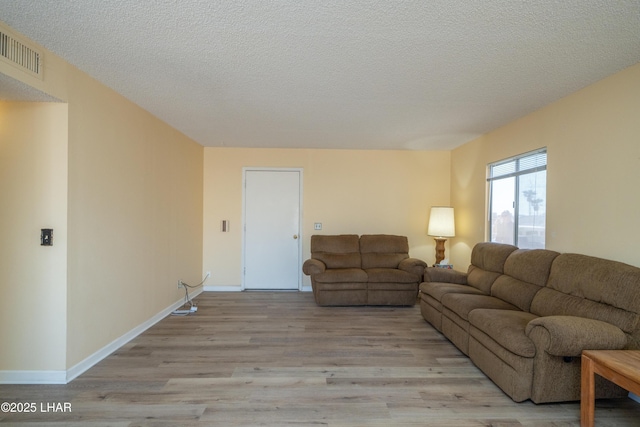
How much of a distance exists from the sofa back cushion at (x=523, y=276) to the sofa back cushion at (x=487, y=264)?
10cm

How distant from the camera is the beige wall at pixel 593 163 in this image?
218 centimetres

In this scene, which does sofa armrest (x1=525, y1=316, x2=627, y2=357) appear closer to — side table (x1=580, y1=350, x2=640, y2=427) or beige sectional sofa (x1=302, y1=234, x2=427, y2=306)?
side table (x1=580, y1=350, x2=640, y2=427)

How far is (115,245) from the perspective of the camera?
2746mm

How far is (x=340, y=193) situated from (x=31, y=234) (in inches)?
151

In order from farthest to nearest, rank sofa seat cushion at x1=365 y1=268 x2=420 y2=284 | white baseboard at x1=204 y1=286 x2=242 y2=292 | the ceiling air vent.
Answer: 1. white baseboard at x1=204 y1=286 x2=242 y2=292
2. sofa seat cushion at x1=365 y1=268 x2=420 y2=284
3. the ceiling air vent

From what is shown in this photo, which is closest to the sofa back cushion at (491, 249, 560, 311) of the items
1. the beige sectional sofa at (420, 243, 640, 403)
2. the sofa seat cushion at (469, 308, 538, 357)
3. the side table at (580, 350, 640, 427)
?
the beige sectional sofa at (420, 243, 640, 403)

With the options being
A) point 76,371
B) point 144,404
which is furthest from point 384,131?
point 76,371

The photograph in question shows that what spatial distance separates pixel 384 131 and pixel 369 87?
141 cm

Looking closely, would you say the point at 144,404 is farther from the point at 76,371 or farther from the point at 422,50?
the point at 422,50

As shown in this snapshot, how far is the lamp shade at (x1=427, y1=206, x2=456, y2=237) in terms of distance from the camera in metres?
4.51

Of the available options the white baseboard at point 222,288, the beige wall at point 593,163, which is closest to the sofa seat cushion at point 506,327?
the beige wall at point 593,163

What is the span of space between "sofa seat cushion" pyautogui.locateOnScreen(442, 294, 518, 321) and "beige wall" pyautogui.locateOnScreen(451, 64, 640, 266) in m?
0.81

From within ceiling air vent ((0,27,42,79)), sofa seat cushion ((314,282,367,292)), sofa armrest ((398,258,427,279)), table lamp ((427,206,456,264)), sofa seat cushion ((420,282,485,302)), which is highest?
ceiling air vent ((0,27,42,79))

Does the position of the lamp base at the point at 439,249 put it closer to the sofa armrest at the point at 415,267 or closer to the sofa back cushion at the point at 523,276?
the sofa armrest at the point at 415,267
